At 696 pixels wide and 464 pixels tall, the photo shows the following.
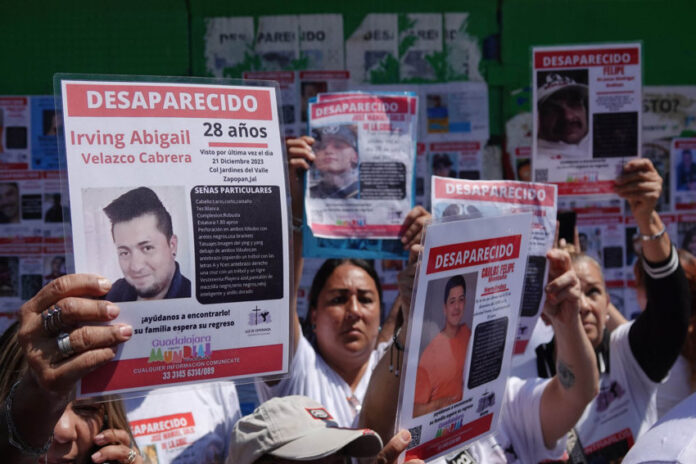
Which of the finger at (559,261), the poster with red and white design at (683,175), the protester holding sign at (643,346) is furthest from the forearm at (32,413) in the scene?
the poster with red and white design at (683,175)

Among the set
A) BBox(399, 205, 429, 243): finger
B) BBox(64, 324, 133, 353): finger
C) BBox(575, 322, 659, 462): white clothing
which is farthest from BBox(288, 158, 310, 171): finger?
BBox(575, 322, 659, 462): white clothing

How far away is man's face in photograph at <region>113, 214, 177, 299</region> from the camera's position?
135 centimetres

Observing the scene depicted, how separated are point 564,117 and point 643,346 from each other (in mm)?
888

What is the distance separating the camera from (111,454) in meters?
1.84

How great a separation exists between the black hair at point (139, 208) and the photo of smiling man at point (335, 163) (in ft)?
3.35

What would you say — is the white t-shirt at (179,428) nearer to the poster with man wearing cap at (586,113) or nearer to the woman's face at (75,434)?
the woman's face at (75,434)

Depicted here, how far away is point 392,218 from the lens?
243 centimetres

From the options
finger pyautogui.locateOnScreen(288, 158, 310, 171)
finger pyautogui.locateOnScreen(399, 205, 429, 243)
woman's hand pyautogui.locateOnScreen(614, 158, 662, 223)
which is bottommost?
finger pyautogui.locateOnScreen(399, 205, 429, 243)

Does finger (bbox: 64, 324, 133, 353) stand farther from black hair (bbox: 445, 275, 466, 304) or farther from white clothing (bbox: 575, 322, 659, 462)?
white clothing (bbox: 575, 322, 659, 462)

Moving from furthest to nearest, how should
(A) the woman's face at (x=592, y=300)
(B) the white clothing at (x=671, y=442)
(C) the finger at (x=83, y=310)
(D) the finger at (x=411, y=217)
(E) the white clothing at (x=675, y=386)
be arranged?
(E) the white clothing at (x=675, y=386)
(A) the woman's face at (x=592, y=300)
(D) the finger at (x=411, y=217)
(C) the finger at (x=83, y=310)
(B) the white clothing at (x=671, y=442)

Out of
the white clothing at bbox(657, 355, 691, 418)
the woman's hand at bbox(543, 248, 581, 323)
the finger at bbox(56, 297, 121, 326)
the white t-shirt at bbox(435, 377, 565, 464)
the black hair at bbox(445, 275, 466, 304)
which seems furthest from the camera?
the white clothing at bbox(657, 355, 691, 418)

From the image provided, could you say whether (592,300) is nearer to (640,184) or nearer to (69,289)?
(640,184)

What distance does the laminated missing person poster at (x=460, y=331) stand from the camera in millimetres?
1570

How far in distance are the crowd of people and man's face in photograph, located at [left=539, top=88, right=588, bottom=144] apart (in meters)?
0.23
